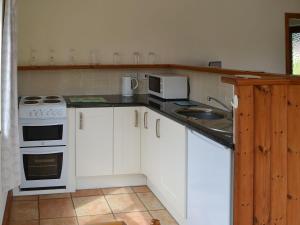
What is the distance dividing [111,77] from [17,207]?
1.82 meters

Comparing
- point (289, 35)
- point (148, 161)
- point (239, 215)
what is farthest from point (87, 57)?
point (239, 215)

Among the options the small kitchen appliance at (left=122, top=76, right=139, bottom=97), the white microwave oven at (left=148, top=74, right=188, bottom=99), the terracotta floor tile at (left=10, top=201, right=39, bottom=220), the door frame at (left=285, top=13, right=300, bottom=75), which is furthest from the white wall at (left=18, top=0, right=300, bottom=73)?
the terracotta floor tile at (left=10, top=201, right=39, bottom=220)

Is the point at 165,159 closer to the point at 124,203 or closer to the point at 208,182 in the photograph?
the point at 124,203

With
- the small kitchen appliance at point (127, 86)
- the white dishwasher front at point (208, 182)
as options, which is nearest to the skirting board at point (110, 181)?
the small kitchen appliance at point (127, 86)

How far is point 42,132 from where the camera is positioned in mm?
4406

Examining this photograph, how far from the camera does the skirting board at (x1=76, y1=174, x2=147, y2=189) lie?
15.4 feet

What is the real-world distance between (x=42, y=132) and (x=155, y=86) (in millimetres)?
1277

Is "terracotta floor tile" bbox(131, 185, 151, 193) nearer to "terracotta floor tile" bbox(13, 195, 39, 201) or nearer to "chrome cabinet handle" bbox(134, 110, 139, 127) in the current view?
"chrome cabinet handle" bbox(134, 110, 139, 127)

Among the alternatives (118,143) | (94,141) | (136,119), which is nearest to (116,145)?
(118,143)

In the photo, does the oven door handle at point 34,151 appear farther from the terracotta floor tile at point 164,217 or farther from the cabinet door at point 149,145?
the terracotta floor tile at point 164,217

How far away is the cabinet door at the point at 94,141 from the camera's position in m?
4.52

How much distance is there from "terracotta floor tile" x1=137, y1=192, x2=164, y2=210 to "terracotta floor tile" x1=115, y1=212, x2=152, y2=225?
17cm

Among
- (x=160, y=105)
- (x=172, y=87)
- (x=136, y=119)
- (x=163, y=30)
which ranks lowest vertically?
(x=136, y=119)

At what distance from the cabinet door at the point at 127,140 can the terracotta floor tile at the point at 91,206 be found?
16.9 inches
